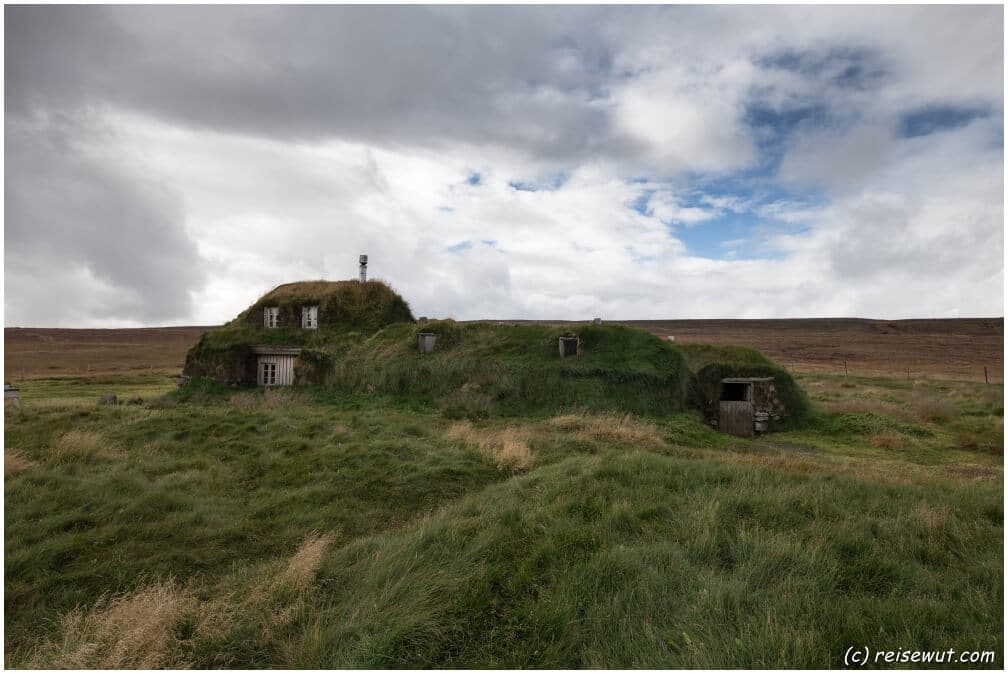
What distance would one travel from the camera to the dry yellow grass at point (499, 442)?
11.4 m

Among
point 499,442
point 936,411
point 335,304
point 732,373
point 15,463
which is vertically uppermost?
point 335,304

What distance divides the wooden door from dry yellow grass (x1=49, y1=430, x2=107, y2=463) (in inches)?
776

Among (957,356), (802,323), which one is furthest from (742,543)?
(802,323)

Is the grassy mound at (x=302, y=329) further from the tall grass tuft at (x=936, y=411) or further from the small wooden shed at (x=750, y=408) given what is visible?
the tall grass tuft at (x=936, y=411)

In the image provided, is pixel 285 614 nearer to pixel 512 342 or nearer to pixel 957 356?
pixel 512 342

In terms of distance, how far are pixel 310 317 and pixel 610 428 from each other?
57.6 feet

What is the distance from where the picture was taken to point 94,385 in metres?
29.1

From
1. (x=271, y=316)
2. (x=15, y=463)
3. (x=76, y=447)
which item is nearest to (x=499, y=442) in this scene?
(x=76, y=447)

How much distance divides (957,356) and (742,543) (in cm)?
7350

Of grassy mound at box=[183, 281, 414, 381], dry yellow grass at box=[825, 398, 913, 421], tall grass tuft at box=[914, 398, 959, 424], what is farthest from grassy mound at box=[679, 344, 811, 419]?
grassy mound at box=[183, 281, 414, 381]

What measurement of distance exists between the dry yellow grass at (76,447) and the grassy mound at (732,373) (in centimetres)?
1932

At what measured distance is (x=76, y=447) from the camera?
1106 cm

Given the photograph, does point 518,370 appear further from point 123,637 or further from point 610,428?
point 123,637

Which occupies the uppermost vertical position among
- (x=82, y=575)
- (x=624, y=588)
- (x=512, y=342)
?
(x=512, y=342)
